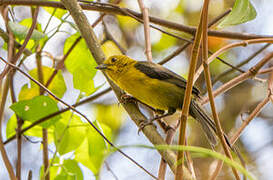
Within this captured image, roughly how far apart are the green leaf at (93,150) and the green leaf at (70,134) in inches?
2.0

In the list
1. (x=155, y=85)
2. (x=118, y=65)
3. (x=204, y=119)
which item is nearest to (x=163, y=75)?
(x=155, y=85)

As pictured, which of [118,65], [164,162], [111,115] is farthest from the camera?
[111,115]

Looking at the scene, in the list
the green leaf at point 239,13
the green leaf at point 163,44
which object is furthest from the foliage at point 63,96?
the green leaf at point 163,44

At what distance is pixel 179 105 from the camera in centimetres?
290

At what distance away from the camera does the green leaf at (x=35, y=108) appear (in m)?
2.12

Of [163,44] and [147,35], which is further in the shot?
[163,44]

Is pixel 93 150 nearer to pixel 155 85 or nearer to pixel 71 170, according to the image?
pixel 71 170

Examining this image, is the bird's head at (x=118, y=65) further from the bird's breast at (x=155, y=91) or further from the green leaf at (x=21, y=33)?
the green leaf at (x=21, y=33)

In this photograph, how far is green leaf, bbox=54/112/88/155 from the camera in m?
2.22

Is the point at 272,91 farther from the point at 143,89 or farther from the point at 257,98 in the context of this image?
the point at 257,98

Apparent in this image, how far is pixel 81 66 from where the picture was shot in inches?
89.1

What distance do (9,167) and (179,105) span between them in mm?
1444

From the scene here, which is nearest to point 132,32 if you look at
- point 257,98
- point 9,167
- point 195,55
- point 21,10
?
point 21,10

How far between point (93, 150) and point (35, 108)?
431mm
